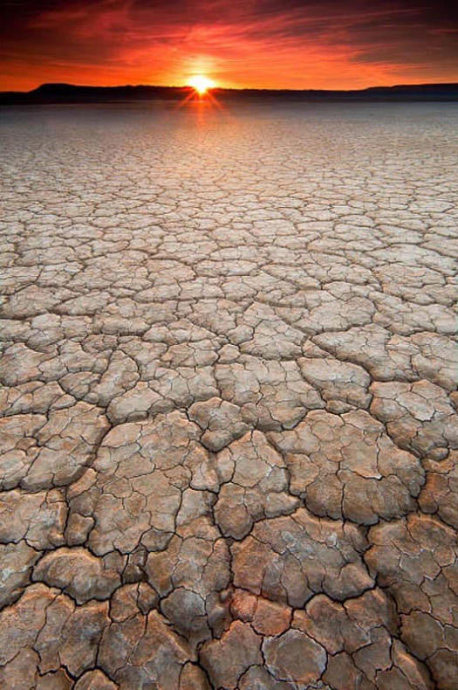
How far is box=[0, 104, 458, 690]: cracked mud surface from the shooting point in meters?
0.86

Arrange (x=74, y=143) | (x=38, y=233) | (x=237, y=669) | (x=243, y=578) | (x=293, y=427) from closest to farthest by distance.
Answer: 1. (x=237, y=669)
2. (x=243, y=578)
3. (x=293, y=427)
4. (x=38, y=233)
5. (x=74, y=143)

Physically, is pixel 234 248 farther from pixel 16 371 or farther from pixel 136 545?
pixel 136 545

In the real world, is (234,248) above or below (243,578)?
above

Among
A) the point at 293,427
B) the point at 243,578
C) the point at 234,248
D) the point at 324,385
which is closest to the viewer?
the point at 243,578

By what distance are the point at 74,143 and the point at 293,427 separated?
28.6ft

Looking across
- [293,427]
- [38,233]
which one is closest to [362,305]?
[293,427]

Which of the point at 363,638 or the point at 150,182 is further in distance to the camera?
the point at 150,182

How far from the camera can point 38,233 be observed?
10.4ft

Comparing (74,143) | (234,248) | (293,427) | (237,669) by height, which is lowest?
(237,669)

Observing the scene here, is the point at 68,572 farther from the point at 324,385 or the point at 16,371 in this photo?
the point at 324,385

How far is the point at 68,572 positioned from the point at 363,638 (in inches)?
29.6

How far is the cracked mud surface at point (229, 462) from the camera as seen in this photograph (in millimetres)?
859

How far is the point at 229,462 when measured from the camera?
126 cm

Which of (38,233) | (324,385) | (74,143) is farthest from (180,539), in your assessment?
(74,143)
